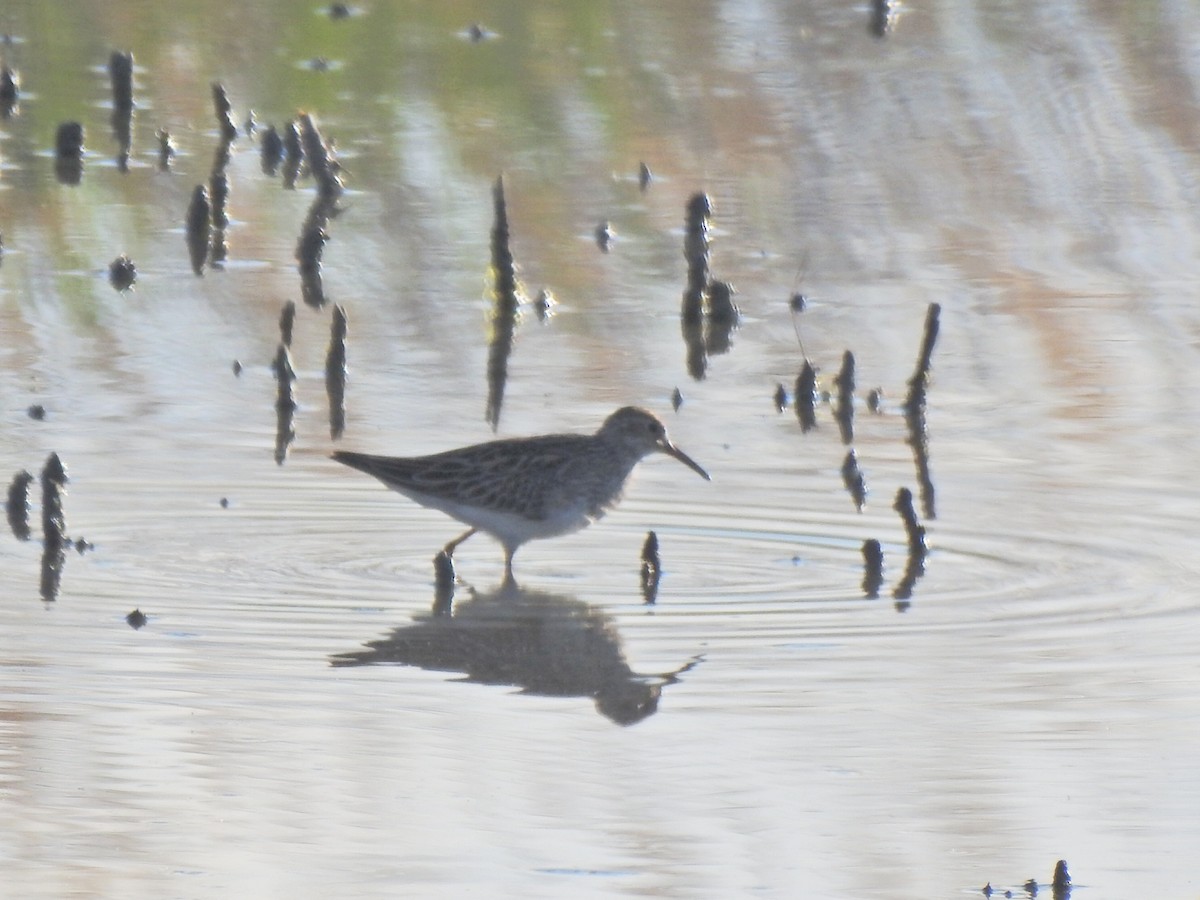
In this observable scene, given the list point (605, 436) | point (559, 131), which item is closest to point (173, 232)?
point (559, 131)

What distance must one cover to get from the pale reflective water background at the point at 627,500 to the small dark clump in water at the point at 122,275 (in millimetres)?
73

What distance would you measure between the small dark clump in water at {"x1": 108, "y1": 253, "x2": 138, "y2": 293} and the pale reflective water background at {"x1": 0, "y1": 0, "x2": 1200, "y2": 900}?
73mm

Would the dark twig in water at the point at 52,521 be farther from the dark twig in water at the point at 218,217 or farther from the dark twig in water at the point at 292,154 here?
the dark twig in water at the point at 292,154

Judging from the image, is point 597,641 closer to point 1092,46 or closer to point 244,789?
point 244,789

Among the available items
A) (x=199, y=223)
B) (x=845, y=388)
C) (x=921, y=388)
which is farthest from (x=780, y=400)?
(x=199, y=223)

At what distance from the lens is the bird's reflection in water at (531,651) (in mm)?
7922

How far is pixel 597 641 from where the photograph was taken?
8.49m

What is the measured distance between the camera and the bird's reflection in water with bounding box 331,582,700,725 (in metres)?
7.92

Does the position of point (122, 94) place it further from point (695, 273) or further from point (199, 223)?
point (695, 273)

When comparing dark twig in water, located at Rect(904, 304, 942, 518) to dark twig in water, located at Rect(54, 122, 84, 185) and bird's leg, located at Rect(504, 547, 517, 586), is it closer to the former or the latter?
bird's leg, located at Rect(504, 547, 517, 586)

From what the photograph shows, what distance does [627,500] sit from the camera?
34.3ft

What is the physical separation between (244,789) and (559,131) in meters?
11.3

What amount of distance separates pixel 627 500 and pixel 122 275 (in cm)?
410

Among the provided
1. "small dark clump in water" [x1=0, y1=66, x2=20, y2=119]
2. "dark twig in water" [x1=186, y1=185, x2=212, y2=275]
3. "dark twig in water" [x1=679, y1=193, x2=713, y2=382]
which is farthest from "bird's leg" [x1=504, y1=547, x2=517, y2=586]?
"small dark clump in water" [x1=0, y1=66, x2=20, y2=119]
